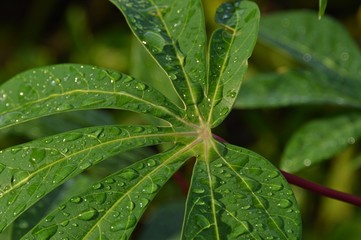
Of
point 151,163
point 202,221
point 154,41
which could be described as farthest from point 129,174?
point 154,41

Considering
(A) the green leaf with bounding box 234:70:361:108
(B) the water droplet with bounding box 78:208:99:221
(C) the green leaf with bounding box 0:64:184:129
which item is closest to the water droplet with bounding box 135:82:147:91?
(C) the green leaf with bounding box 0:64:184:129

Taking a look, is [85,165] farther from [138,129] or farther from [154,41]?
[154,41]

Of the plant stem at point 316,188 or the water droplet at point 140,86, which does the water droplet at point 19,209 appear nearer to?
the water droplet at point 140,86

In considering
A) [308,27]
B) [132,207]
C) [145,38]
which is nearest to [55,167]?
[132,207]

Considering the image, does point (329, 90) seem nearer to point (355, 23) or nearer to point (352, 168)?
point (352, 168)

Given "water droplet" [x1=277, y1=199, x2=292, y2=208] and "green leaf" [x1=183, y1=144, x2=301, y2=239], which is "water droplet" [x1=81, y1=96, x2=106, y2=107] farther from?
"water droplet" [x1=277, y1=199, x2=292, y2=208]
